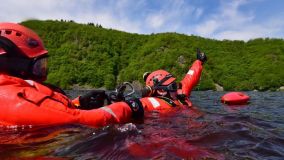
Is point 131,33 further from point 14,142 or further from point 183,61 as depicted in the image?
point 14,142

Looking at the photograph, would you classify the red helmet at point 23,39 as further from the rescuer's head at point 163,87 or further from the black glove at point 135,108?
the rescuer's head at point 163,87

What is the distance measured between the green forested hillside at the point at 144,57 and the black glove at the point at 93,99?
54.1 m

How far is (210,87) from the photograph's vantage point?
61531 millimetres

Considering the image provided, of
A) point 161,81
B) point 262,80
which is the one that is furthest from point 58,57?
point 161,81

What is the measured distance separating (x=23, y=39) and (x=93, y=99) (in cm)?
152

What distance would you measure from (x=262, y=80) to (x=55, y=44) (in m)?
56.5

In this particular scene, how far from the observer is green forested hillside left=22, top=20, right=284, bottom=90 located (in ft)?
227

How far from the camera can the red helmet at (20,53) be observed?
4.04m

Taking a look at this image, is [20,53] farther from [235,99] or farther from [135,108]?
[235,99]

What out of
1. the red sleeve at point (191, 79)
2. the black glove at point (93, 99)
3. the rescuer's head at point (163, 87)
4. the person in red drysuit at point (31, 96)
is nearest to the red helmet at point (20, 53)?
the person in red drysuit at point (31, 96)

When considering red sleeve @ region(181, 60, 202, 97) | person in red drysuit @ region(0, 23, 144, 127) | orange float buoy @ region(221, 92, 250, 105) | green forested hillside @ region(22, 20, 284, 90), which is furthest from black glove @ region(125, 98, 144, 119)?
green forested hillside @ region(22, 20, 284, 90)

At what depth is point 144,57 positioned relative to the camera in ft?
301

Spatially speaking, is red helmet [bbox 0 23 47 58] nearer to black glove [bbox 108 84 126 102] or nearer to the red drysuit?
the red drysuit

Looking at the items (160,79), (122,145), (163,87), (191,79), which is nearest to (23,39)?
(122,145)
